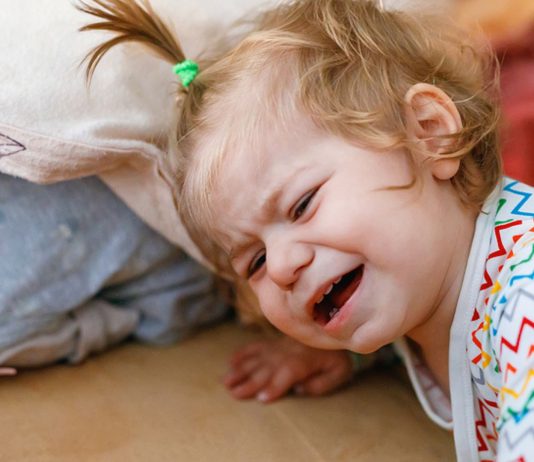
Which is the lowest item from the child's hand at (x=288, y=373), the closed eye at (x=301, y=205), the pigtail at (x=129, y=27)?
the child's hand at (x=288, y=373)

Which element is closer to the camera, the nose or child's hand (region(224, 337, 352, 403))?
the nose

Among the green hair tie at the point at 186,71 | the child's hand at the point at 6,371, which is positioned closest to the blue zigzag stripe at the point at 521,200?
the green hair tie at the point at 186,71

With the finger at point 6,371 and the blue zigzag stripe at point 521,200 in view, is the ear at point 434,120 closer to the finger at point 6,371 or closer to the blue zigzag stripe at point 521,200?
the blue zigzag stripe at point 521,200

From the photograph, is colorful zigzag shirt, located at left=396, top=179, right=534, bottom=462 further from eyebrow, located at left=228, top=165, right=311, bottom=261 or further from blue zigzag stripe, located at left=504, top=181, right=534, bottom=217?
eyebrow, located at left=228, top=165, right=311, bottom=261

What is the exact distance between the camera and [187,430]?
977 mm

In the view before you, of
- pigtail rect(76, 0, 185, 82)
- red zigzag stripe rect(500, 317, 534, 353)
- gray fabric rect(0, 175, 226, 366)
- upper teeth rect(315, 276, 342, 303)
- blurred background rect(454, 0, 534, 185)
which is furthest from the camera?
blurred background rect(454, 0, 534, 185)

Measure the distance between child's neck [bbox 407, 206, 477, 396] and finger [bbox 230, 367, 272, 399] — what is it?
0.20m

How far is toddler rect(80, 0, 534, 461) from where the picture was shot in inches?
31.6

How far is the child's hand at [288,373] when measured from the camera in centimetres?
106

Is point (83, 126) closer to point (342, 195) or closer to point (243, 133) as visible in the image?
point (243, 133)

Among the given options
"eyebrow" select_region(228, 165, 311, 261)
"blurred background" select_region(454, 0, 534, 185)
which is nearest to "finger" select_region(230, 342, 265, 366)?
"eyebrow" select_region(228, 165, 311, 261)

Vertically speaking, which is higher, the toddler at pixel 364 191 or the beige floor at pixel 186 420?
the toddler at pixel 364 191

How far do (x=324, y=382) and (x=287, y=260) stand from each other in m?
0.31

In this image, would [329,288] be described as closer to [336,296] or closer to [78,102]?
[336,296]
